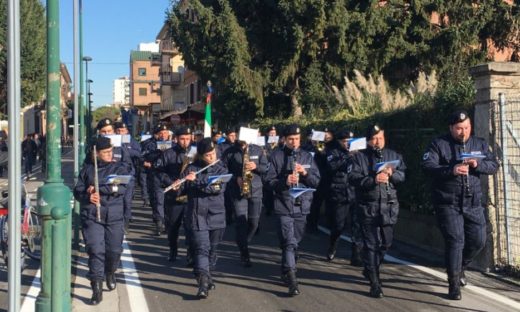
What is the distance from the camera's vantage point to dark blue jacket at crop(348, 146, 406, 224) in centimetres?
676

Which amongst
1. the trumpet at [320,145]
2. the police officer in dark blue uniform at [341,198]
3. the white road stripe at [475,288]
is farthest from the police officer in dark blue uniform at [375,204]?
the trumpet at [320,145]

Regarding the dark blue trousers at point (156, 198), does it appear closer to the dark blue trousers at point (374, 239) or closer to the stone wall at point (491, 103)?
the dark blue trousers at point (374, 239)

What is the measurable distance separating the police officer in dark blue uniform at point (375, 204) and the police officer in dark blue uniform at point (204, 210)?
1.59 meters

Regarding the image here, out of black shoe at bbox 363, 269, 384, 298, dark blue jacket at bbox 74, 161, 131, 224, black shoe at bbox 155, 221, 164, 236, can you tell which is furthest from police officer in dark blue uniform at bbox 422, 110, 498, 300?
black shoe at bbox 155, 221, 164, 236

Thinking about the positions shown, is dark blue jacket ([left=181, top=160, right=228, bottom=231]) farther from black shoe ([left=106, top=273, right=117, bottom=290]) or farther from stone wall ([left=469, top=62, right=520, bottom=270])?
stone wall ([left=469, top=62, right=520, bottom=270])

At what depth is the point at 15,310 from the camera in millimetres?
3615

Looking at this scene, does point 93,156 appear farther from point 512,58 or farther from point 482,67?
point 512,58

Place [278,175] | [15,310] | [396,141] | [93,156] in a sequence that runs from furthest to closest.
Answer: [396,141] < [278,175] < [93,156] < [15,310]

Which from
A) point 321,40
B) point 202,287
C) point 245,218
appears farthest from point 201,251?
point 321,40

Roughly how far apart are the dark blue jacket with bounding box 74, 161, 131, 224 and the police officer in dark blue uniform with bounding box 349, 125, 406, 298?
267 centimetres

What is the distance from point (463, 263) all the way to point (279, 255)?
10.0 feet

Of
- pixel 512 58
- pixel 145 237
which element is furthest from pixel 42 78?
pixel 145 237

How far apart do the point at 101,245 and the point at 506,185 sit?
16.3ft

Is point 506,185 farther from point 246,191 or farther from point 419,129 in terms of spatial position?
point 246,191
